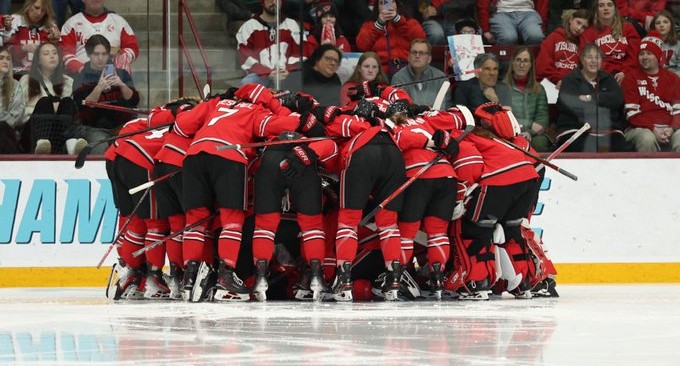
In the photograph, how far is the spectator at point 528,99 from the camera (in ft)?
34.3

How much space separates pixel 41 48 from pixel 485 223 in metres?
3.50

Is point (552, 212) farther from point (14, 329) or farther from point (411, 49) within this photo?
point (14, 329)

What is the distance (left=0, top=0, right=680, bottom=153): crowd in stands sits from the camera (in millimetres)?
10195

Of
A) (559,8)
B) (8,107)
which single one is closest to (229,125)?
(8,107)

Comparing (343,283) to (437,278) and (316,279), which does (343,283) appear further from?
(437,278)

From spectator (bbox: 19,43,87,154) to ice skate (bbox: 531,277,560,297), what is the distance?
3.30 metres

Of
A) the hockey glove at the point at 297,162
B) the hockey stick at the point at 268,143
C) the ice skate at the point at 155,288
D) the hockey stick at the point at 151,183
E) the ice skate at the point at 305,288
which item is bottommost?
the ice skate at the point at 155,288

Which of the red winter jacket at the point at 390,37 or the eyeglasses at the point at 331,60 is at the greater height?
the red winter jacket at the point at 390,37

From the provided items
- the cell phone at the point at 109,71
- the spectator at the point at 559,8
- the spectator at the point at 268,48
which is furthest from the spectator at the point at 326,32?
the spectator at the point at 559,8

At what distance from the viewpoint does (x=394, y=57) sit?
1065cm

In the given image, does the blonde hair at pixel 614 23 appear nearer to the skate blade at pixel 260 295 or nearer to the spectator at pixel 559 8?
the spectator at pixel 559 8

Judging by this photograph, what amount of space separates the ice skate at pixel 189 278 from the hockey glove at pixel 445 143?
4.89 ft

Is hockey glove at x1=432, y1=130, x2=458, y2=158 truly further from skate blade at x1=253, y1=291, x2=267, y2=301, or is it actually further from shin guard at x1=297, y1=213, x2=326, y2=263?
skate blade at x1=253, y1=291, x2=267, y2=301

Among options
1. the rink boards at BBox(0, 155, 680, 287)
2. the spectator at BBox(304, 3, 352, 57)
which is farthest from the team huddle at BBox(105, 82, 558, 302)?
the spectator at BBox(304, 3, 352, 57)
